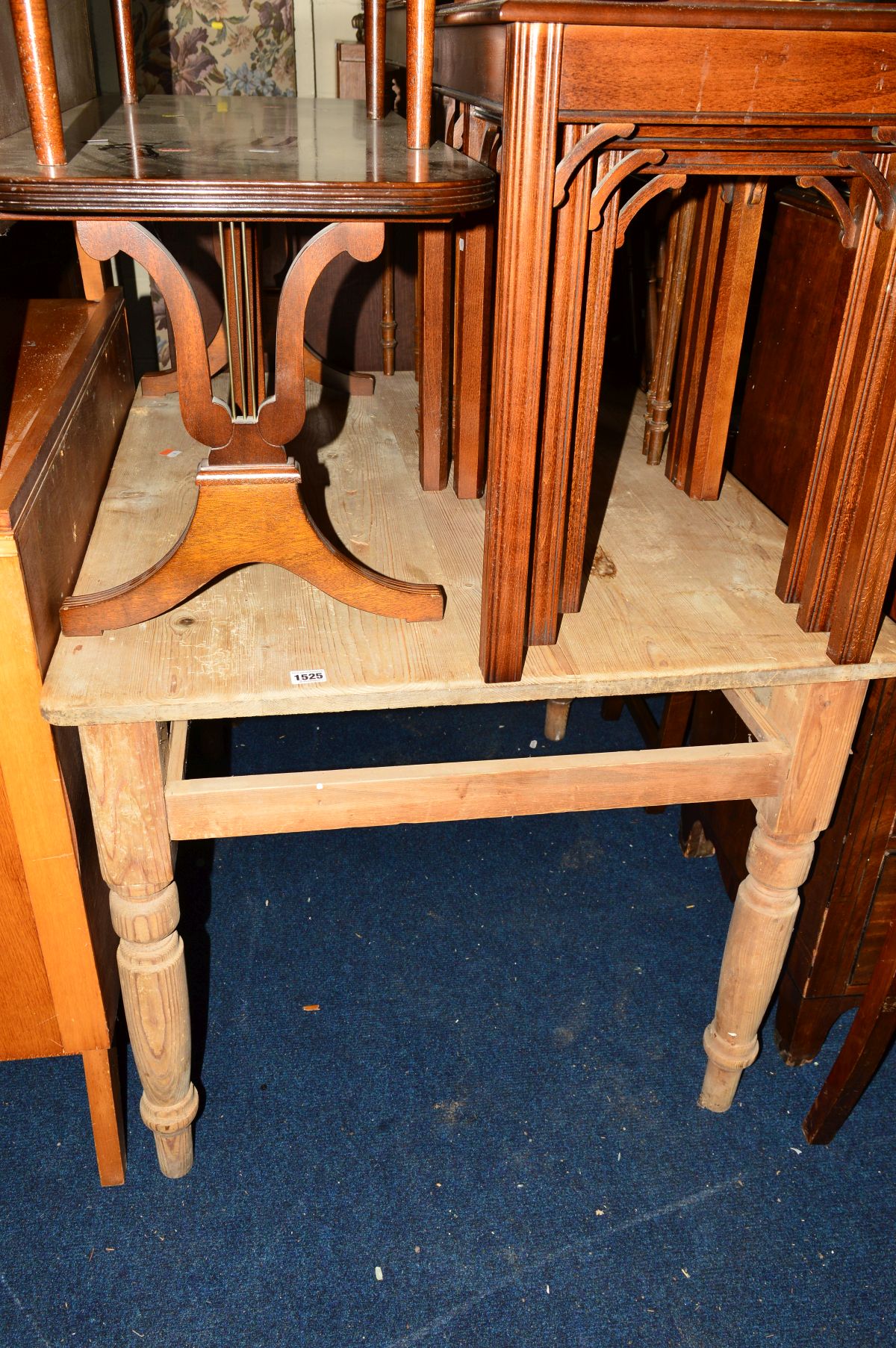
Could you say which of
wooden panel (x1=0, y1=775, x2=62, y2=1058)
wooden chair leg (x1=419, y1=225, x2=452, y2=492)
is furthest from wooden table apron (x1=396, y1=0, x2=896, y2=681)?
wooden panel (x1=0, y1=775, x2=62, y2=1058)

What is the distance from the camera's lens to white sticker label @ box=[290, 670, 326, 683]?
108cm

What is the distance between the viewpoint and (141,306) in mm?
2666

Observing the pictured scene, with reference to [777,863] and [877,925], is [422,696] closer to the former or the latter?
[777,863]

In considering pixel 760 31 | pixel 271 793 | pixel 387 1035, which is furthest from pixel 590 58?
pixel 387 1035

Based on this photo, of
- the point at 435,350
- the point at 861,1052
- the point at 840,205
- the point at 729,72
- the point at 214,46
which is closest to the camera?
the point at 729,72

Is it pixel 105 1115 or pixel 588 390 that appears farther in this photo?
pixel 105 1115

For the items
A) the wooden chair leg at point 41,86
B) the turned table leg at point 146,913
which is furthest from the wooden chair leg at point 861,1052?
the wooden chair leg at point 41,86

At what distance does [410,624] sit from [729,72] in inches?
23.8

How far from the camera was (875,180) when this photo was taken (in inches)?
39.3

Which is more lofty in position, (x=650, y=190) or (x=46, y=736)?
(x=650, y=190)

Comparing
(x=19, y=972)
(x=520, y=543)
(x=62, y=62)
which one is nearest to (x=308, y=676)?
(x=520, y=543)

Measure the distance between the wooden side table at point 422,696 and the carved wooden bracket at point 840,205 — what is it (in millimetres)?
401

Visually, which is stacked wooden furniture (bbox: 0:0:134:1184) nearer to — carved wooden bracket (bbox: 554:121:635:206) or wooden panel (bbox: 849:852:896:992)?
carved wooden bracket (bbox: 554:121:635:206)

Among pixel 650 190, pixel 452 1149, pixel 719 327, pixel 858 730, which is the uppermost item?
pixel 650 190
